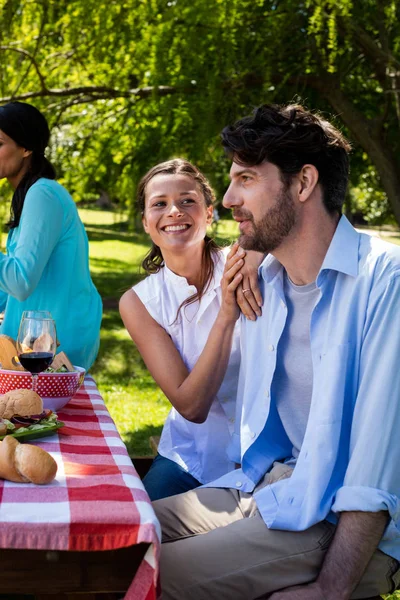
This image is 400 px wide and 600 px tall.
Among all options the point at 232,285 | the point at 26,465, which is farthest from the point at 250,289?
the point at 26,465

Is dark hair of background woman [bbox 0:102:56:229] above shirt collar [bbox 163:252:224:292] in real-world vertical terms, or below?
above

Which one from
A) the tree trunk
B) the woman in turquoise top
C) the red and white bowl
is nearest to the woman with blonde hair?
the woman in turquoise top

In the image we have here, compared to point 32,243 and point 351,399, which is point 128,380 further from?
point 351,399

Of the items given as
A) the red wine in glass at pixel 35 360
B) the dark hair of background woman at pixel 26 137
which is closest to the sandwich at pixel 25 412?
the red wine in glass at pixel 35 360

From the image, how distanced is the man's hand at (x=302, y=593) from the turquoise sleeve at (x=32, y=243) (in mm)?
1561

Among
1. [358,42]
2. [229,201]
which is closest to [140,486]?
[229,201]

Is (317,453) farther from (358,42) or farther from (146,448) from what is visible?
(358,42)

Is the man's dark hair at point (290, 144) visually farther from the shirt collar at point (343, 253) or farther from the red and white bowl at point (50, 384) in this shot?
the red and white bowl at point (50, 384)

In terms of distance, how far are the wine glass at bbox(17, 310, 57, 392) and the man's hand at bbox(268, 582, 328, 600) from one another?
2.84ft

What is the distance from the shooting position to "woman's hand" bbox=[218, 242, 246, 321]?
102 inches

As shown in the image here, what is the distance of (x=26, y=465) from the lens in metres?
1.72

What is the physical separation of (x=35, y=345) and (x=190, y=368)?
0.77m

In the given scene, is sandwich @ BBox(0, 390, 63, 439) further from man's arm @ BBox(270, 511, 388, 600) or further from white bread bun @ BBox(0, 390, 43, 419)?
man's arm @ BBox(270, 511, 388, 600)

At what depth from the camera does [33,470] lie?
1722 millimetres
